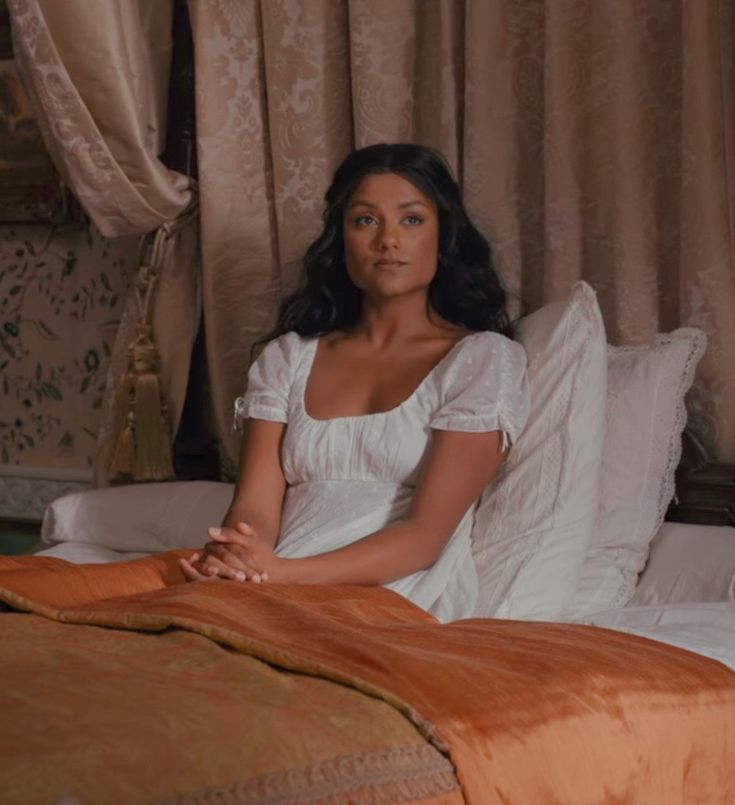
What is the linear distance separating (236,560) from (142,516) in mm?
879

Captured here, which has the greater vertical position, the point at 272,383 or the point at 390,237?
the point at 390,237

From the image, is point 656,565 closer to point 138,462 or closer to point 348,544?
point 348,544

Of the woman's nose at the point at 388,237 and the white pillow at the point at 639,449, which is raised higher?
the woman's nose at the point at 388,237

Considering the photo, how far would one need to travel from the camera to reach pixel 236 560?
8.01ft

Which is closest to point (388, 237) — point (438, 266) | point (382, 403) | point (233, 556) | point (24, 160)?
point (438, 266)

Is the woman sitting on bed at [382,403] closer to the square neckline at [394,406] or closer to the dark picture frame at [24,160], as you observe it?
the square neckline at [394,406]

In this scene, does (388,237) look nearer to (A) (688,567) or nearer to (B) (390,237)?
(B) (390,237)

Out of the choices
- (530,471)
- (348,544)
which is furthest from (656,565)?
(348,544)

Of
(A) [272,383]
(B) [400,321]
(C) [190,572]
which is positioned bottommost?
(C) [190,572]

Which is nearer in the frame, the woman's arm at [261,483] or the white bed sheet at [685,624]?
the white bed sheet at [685,624]

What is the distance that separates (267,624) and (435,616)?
22.5 inches

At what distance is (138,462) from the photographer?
3.51m

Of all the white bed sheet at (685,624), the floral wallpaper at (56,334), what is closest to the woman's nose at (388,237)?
the white bed sheet at (685,624)

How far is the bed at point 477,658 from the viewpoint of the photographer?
1.56m
